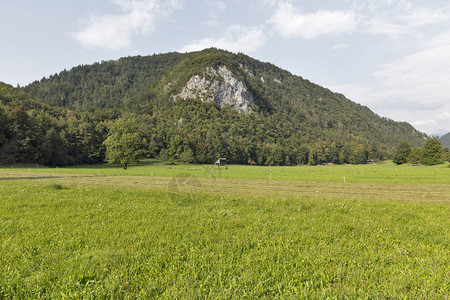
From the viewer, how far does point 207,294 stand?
3650mm

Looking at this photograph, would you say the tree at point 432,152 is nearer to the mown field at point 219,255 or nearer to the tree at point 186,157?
the tree at point 186,157

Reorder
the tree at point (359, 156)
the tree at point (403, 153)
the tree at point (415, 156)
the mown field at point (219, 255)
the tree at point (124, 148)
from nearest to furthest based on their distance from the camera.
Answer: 1. the mown field at point (219, 255)
2. the tree at point (124, 148)
3. the tree at point (415, 156)
4. the tree at point (403, 153)
5. the tree at point (359, 156)

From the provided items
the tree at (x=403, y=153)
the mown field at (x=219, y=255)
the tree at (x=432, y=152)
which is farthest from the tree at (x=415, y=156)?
the mown field at (x=219, y=255)

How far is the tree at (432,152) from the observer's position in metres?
87.9

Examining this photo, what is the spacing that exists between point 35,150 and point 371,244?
10227 cm

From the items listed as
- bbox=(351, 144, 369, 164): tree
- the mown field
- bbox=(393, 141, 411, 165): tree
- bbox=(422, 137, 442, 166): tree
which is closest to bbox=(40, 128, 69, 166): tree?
the mown field

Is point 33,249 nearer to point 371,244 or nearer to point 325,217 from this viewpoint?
point 371,244

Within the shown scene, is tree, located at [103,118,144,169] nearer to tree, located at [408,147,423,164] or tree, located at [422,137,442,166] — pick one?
tree, located at [422,137,442,166]

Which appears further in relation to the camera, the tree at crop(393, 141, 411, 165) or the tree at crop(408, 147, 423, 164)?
the tree at crop(393, 141, 411, 165)

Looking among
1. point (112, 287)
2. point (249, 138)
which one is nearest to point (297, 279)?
point (112, 287)

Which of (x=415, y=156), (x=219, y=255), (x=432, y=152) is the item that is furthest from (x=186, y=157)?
(x=415, y=156)

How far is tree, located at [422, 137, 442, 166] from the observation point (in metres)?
87.9

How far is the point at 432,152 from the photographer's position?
89625mm

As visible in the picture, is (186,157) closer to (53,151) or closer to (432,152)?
(53,151)
